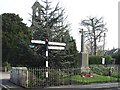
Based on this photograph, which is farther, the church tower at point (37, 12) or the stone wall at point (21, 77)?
the church tower at point (37, 12)

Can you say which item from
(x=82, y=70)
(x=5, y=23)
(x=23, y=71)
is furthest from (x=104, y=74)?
(x=5, y=23)

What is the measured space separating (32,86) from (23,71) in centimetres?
136

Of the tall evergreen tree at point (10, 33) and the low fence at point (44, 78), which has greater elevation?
the tall evergreen tree at point (10, 33)

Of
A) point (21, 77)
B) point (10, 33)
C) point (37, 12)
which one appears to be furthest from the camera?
point (10, 33)

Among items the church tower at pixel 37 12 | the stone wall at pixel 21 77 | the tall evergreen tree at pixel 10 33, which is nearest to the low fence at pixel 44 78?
the stone wall at pixel 21 77

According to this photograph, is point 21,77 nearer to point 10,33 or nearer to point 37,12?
point 37,12

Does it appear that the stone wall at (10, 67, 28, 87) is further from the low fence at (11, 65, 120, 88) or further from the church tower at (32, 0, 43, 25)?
the church tower at (32, 0, 43, 25)

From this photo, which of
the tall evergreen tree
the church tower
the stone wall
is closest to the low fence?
the stone wall

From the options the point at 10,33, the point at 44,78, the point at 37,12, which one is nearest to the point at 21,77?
the point at 44,78

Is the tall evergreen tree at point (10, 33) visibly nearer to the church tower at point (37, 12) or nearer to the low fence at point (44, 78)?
the church tower at point (37, 12)

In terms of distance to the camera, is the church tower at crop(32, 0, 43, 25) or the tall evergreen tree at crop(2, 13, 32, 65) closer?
the church tower at crop(32, 0, 43, 25)

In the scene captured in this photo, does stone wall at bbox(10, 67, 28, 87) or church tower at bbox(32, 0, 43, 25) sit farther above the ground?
church tower at bbox(32, 0, 43, 25)

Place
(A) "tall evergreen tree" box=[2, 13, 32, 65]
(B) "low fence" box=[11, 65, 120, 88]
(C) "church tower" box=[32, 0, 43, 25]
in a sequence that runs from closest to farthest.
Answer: (B) "low fence" box=[11, 65, 120, 88] → (C) "church tower" box=[32, 0, 43, 25] → (A) "tall evergreen tree" box=[2, 13, 32, 65]

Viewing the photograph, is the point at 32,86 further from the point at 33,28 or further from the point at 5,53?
the point at 5,53
